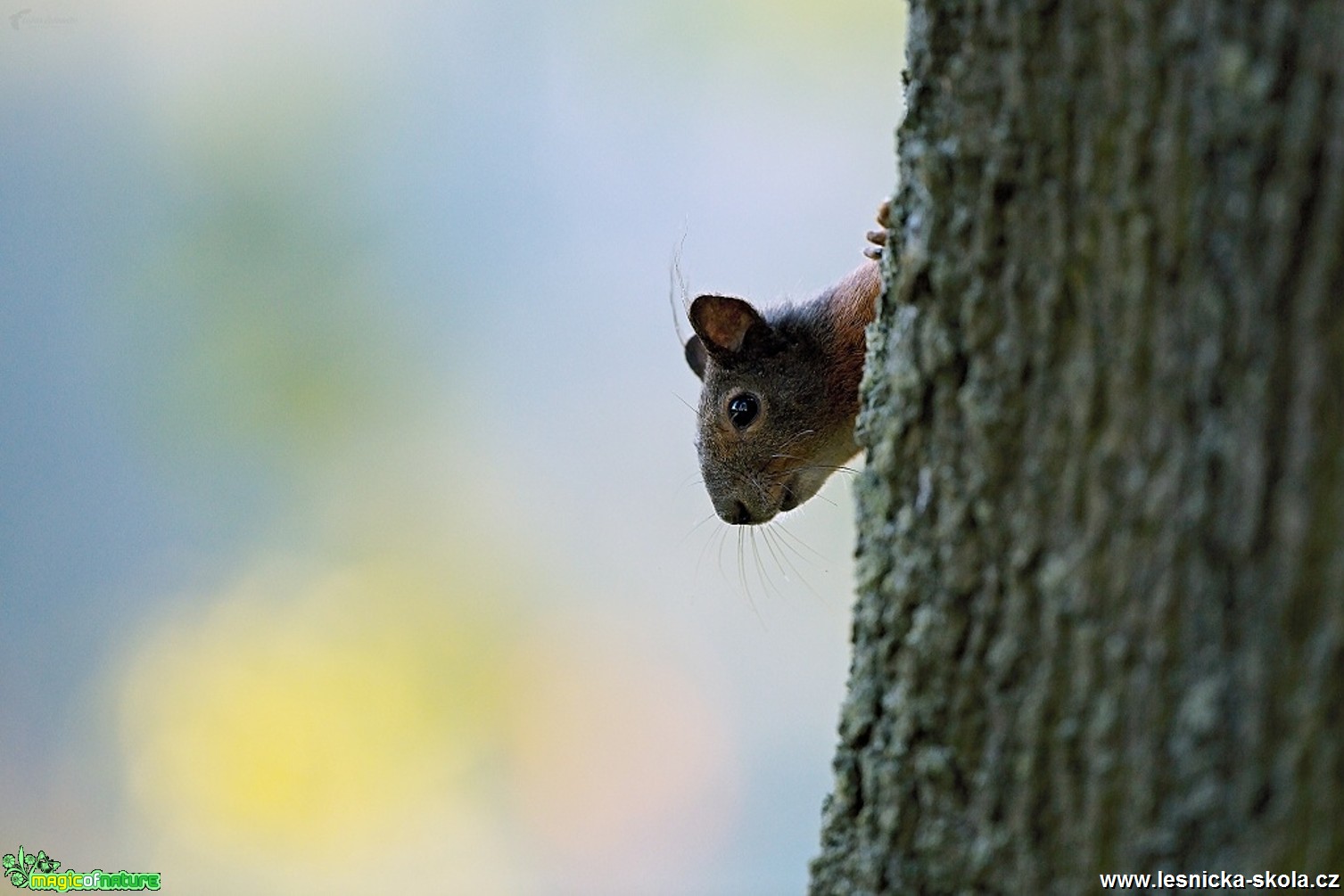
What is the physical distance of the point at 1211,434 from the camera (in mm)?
782

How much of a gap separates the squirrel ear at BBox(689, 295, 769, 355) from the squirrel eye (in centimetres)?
11

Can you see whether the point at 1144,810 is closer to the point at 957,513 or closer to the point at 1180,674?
the point at 1180,674

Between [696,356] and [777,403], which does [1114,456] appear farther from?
[696,356]

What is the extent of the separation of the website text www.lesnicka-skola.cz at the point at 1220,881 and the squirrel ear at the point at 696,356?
1864 mm

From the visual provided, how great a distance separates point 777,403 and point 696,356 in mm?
370

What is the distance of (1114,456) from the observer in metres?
0.83

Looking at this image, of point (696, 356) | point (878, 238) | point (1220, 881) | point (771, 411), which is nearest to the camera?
point (1220, 881)

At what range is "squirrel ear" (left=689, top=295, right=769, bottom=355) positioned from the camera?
7.65ft

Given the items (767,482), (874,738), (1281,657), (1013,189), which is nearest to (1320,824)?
(1281,657)

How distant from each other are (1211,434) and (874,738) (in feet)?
1.32

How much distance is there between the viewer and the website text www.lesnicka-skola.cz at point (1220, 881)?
76 centimetres

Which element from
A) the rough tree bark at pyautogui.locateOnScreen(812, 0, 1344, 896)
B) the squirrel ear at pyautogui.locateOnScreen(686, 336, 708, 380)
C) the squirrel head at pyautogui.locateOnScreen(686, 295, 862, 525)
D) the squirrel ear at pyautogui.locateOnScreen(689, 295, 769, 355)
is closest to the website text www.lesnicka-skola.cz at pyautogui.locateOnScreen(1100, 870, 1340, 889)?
the rough tree bark at pyautogui.locateOnScreen(812, 0, 1344, 896)

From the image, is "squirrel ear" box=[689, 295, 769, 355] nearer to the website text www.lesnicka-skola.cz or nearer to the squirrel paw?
the squirrel paw

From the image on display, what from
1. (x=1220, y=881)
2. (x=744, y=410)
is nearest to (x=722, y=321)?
(x=744, y=410)
